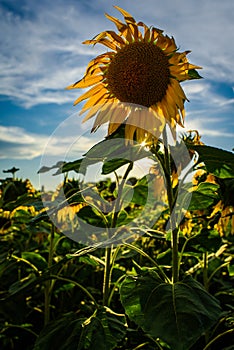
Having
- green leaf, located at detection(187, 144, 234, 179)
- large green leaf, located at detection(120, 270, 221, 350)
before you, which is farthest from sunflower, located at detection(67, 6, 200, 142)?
large green leaf, located at detection(120, 270, 221, 350)

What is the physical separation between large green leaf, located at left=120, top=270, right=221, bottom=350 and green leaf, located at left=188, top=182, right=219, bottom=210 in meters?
0.35

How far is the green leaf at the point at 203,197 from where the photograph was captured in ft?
4.68

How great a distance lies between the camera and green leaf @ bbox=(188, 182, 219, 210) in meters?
1.43

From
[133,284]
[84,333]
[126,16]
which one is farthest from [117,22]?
[84,333]

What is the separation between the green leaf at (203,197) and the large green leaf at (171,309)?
347 millimetres

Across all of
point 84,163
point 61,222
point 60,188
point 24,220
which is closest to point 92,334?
point 84,163

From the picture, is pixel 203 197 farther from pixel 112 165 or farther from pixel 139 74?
pixel 139 74

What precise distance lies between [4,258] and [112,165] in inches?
26.3

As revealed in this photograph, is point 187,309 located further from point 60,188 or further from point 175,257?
point 60,188

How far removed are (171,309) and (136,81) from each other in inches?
23.2

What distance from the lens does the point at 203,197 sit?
144 centimetres

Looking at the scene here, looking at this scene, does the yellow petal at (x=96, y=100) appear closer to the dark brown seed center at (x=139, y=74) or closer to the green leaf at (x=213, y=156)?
the dark brown seed center at (x=139, y=74)

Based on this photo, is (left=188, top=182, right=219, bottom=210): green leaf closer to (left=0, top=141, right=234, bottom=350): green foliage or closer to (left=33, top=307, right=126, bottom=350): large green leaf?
(left=0, top=141, right=234, bottom=350): green foliage

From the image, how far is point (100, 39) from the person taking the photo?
128 centimetres
